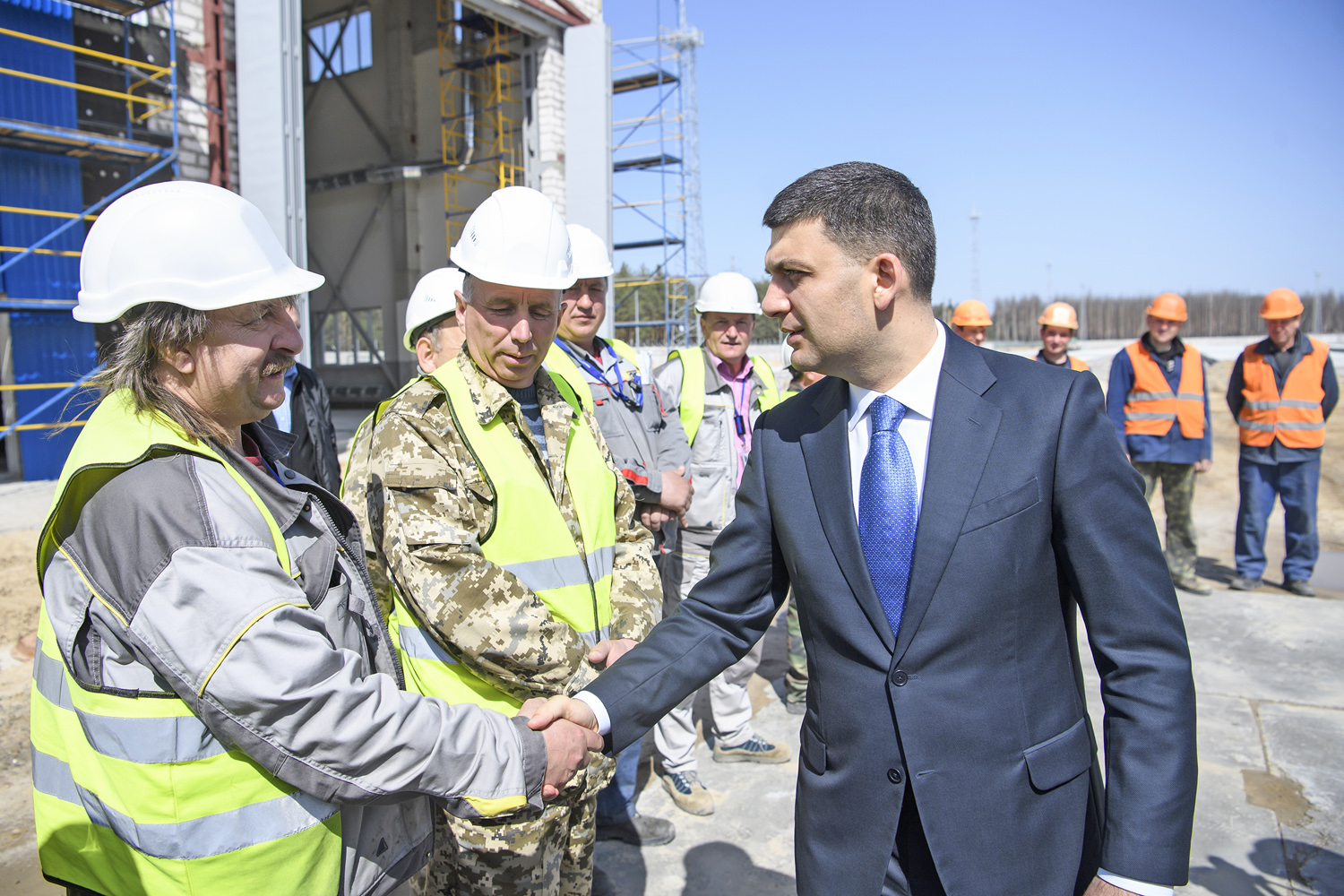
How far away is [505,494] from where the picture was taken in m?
2.04

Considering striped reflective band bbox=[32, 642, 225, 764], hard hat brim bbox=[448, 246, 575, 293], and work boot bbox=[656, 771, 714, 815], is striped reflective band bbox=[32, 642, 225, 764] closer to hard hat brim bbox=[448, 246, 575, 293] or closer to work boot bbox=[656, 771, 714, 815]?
hard hat brim bbox=[448, 246, 575, 293]

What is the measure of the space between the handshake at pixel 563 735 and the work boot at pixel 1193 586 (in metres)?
6.13

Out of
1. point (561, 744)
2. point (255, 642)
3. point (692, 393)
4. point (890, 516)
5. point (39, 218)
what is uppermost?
point (39, 218)

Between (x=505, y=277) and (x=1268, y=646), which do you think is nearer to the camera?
(x=505, y=277)

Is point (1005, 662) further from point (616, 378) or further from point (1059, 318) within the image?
point (1059, 318)

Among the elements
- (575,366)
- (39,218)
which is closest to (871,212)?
(575,366)

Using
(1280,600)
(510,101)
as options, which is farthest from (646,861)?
(510,101)

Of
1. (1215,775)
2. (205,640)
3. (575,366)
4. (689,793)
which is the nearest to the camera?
(205,640)

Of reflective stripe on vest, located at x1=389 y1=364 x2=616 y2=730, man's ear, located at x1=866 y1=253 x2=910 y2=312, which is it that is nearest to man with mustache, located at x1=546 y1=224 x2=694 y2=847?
reflective stripe on vest, located at x1=389 y1=364 x2=616 y2=730

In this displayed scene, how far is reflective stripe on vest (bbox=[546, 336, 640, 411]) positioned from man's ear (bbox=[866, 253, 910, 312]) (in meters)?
1.22

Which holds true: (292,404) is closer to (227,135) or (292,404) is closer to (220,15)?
(227,135)

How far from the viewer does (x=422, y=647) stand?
204 centimetres

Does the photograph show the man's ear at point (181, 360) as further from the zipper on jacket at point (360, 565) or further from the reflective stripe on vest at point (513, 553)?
the reflective stripe on vest at point (513, 553)

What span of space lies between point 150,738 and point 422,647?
2.45 ft
